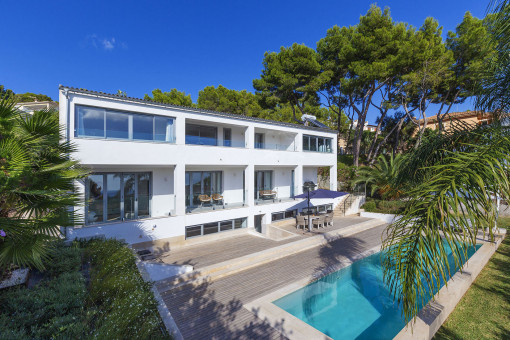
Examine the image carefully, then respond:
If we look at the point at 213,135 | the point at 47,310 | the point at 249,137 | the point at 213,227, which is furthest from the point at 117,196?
the point at 249,137

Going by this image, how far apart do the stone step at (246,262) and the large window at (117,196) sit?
5206 millimetres

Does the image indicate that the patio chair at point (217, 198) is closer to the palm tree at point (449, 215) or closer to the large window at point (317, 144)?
the large window at point (317, 144)

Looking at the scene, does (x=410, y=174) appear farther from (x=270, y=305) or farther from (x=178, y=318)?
(x=178, y=318)

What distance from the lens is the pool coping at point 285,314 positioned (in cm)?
623

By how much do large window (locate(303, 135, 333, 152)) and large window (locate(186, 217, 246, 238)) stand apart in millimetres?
8471

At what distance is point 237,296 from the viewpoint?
27.4ft

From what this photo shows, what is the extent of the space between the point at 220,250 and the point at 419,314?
894 cm

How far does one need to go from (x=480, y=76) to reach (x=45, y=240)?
933cm

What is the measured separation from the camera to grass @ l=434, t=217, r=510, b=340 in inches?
256

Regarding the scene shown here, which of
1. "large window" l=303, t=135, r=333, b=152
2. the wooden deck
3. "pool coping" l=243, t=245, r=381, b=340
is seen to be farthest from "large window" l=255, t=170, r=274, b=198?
"pool coping" l=243, t=245, r=381, b=340

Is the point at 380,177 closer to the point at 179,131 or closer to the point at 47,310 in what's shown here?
the point at 179,131

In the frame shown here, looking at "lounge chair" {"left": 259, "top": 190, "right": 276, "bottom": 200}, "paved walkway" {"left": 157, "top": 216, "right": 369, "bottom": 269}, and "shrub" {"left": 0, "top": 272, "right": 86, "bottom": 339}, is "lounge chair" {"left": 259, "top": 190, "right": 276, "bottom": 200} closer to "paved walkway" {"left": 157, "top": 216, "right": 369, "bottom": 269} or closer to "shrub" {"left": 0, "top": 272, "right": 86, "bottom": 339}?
"paved walkway" {"left": 157, "top": 216, "right": 369, "bottom": 269}

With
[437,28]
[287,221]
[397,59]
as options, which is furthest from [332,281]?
[437,28]

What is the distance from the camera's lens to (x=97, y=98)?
35.7 ft
